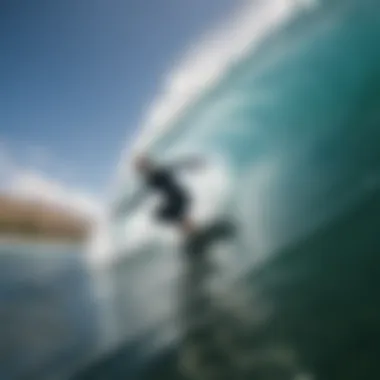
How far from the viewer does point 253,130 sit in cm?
168

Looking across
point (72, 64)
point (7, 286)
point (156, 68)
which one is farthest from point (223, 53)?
point (7, 286)

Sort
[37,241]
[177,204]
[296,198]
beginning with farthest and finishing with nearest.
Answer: [37,241]
[177,204]
[296,198]

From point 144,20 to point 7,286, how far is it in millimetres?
739

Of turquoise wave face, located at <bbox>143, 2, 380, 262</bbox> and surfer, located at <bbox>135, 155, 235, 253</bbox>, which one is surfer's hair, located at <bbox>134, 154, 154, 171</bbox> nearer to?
surfer, located at <bbox>135, 155, 235, 253</bbox>

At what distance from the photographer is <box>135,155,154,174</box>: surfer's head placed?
1788mm

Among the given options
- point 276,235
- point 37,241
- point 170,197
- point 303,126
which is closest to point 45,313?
point 37,241

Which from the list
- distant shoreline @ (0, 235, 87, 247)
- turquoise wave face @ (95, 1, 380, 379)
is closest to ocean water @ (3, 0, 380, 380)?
turquoise wave face @ (95, 1, 380, 379)

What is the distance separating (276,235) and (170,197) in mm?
269

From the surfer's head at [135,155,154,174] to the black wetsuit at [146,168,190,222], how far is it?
2 centimetres

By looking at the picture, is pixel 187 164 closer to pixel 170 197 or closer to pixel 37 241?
pixel 170 197

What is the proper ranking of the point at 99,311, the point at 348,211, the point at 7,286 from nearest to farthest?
the point at 348,211
the point at 99,311
the point at 7,286

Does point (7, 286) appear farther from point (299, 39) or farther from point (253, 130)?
point (299, 39)

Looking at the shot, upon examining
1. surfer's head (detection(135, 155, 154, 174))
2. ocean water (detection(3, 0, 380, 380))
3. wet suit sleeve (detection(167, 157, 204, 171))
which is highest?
surfer's head (detection(135, 155, 154, 174))

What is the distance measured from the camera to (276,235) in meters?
1.63
